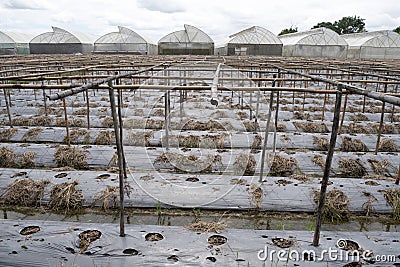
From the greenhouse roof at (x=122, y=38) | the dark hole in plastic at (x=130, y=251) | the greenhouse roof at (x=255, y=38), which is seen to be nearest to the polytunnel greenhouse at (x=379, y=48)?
the greenhouse roof at (x=255, y=38)

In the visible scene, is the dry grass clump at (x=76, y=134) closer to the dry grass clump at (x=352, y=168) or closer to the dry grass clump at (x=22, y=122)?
the dry grass clump at (x=22, y=122)

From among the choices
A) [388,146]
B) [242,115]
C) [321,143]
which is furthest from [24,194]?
[388,146]

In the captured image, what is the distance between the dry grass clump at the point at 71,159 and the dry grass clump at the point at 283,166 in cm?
323

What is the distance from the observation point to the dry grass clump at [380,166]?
4.93m

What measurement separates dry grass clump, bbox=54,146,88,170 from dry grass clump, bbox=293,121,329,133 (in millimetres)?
4835

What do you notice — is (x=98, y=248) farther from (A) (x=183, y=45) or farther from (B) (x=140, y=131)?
(A) (x=183, y=45)

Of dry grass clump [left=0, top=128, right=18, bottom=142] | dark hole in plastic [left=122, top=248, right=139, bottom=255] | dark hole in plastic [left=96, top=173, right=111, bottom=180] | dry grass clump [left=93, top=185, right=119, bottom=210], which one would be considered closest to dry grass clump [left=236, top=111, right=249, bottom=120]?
dark hole in plastic [left=96, top=173, right=111, bottom=180]

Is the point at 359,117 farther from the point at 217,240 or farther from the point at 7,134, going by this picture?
the point at 7,134

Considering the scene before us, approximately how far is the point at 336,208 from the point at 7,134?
21.0 feet

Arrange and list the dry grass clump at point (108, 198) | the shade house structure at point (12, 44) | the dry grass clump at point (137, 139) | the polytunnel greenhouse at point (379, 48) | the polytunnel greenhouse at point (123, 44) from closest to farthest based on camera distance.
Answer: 1. the dry grass clump at point (108, 198)
2. the dry grass clump at point (137, 139)
3. the polytunnel greenhouse at point (379, 48)
4. the polytunnel greenhouse at point (123, 44)
5. the shade house structure at point (12, 44)

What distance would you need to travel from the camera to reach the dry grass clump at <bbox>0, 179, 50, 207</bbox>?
404cm

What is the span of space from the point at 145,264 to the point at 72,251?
75 cm

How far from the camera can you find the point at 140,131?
19.5 ft

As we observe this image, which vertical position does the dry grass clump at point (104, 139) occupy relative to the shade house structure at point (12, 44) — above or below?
below
